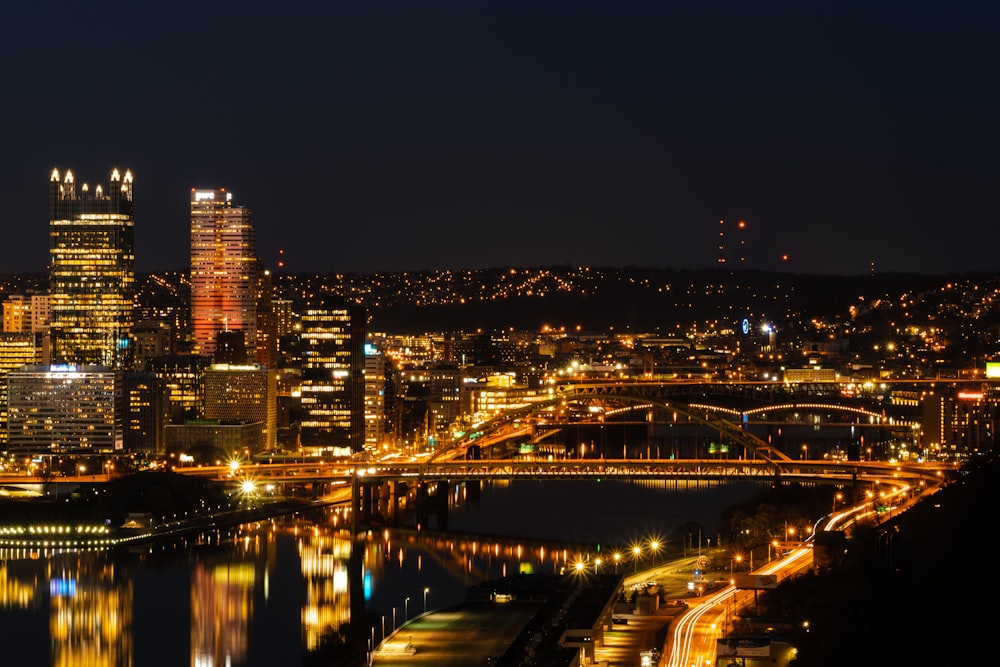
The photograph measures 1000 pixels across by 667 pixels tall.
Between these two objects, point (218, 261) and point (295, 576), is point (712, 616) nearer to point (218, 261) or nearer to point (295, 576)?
point (295, 576)

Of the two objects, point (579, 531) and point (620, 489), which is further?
point (620, 489)

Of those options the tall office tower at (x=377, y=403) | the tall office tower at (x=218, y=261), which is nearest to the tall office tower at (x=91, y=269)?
the tall office tower at (x=218, y=261)

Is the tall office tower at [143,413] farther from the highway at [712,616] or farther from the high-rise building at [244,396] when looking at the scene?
the highway at [712,616]

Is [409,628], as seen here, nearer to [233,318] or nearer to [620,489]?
[620,489]

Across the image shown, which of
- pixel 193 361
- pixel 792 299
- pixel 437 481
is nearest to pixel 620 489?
pixel 437 481

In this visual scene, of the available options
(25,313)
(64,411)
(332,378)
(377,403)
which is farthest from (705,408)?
(25,313)

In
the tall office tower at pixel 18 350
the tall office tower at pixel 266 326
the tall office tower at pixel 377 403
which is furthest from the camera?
the tall office tower at pixel 266 326
